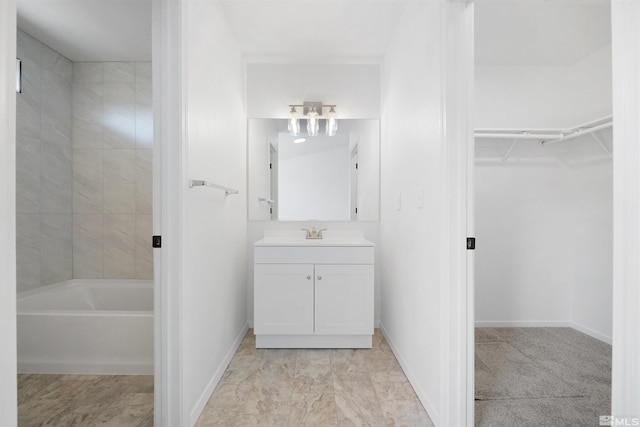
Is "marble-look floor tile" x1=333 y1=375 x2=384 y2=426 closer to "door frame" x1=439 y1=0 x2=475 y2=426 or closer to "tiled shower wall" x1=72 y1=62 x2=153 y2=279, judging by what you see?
"door frame" x1=439 y1=0 x2=475 y2=426

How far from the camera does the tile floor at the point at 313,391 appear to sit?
1.71m

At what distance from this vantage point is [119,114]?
292 centimetres

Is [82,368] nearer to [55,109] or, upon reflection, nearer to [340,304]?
[340,304]

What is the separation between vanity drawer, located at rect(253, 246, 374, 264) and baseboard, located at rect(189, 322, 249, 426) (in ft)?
2.16

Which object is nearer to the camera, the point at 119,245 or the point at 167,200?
the point at 167,200

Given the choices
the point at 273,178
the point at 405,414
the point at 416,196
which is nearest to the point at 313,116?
the point at 273,178

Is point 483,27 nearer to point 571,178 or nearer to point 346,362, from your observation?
point 571,178

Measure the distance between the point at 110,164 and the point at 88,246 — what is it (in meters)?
0.73

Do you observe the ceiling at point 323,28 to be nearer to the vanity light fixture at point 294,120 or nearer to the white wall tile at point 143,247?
the vanity light fixture at point 294,120

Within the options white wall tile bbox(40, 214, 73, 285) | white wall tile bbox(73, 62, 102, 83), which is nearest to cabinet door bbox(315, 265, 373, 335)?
white wall tile bbox(40, 214, 73, 285)

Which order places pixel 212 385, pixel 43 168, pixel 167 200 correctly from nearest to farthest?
pixel 167 200 < pixel 212 385 < pixel 43 168

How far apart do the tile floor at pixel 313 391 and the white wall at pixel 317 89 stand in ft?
6.65

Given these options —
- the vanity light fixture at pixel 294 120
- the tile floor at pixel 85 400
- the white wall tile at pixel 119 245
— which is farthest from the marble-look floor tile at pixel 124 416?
the vanity light fixture at pixel 294 120

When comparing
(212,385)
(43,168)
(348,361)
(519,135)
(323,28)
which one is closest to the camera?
(212,385)
